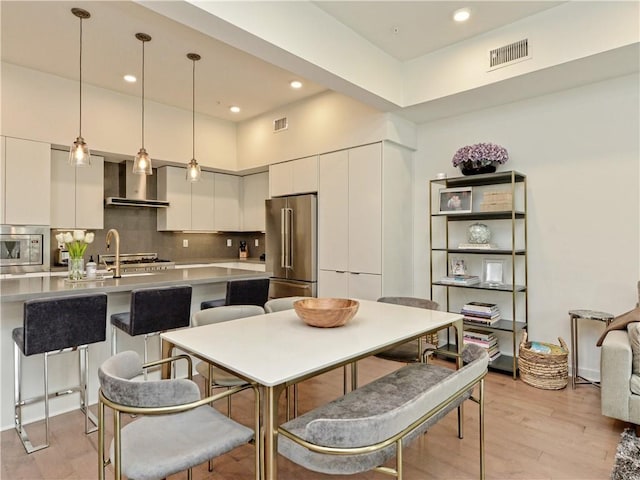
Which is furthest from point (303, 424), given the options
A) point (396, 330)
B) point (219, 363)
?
point (396, 330)

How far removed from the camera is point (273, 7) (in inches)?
104

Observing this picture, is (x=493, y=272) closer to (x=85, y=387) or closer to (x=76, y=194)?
(x=85, y=387)

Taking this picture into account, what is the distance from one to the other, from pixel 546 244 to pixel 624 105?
131cm

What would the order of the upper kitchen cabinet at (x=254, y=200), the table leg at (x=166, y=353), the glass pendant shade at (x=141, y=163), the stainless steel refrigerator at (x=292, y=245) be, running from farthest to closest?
the upper kitchen cabinet at (x=254, y=200), the stainless steel refrigerator at (x=292, y=245), the glass pendant shade at (x=141, y=163), the table leg at (x=166, y=353)

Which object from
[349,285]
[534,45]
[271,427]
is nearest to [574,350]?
[349,285]

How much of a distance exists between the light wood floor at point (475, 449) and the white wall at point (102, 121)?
10.3 feet

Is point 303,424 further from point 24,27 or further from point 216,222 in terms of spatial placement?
point 216,222

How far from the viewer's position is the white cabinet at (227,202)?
19.7 feet

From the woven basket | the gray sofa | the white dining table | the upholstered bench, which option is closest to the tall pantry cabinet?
the woven basket

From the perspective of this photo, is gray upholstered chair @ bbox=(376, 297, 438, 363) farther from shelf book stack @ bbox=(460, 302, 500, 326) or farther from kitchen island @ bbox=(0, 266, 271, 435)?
kitchen island @ bbox=(0, 266, 271, 435)

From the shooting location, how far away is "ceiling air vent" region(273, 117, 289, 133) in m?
5.17

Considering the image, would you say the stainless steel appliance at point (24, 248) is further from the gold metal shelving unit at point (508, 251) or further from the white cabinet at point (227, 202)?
the gold metal shelving unit at point (508, 251)

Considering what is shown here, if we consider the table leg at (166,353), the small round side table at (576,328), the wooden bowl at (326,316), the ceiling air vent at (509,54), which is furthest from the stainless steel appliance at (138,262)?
the small round side table at (576,328)

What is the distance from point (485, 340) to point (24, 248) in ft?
16.1
